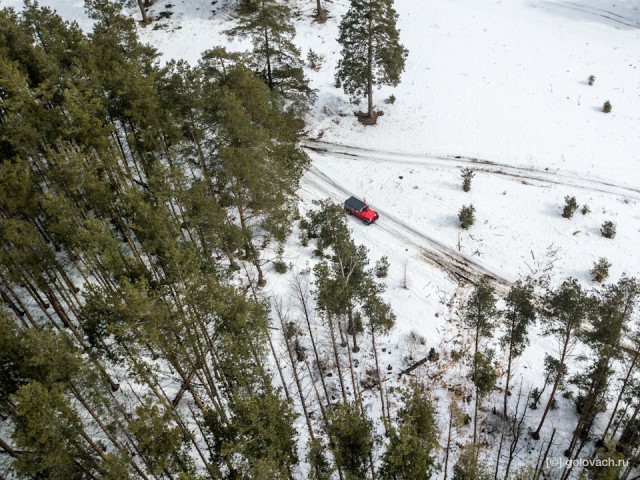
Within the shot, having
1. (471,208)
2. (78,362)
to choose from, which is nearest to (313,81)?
(471,208)

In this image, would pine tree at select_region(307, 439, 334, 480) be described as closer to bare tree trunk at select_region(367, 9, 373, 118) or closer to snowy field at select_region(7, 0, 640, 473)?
snowy field at select_region(7, 0, 640, 473)

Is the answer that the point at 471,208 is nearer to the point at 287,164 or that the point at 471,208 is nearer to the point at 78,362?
the point at 287,164

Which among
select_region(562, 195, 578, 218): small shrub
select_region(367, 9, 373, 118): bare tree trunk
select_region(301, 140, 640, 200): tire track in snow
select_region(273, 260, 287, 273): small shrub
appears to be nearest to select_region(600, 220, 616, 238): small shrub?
select_region(562, 195, 578, 218): small shrub

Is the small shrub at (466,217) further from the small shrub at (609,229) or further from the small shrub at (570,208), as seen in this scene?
the small shrub at (609,229)

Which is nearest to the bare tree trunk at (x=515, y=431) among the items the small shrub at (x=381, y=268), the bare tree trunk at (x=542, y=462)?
the bare tree trunk at (x=542, y=462)

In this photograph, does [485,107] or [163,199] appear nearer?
[163,199]
